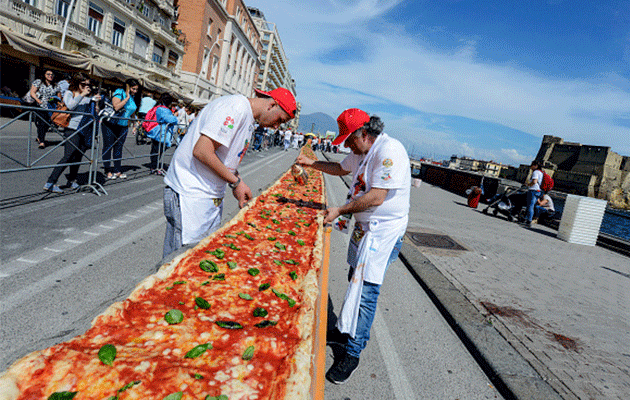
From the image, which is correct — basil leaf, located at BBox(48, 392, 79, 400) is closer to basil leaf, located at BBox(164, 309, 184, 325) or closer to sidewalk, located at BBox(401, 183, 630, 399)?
basil leaf, located at BBox(164, 309, 184, 325)

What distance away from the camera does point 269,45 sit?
105 meters

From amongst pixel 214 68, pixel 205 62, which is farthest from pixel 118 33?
pixel 214 68

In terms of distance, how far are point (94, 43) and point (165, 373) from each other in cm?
3813

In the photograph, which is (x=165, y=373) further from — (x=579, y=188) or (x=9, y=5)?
(x=579, y=188)

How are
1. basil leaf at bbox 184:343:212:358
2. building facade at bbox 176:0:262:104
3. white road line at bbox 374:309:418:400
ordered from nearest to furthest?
1. basil leaf at bbox 184:343:212:358
2. white road line at bbox 374:309:418:400
3. building facade at bbox 176:0:262:104

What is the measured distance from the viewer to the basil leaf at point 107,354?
75.0 inches

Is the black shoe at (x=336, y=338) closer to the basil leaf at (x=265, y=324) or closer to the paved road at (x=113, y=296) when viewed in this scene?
the paved road at (x=113, y=296)

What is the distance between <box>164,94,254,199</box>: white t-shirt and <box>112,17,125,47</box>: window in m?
40.0

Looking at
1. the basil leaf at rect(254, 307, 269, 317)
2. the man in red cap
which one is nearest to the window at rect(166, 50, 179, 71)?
the man in red cap

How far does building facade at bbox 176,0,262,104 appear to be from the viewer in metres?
48.8

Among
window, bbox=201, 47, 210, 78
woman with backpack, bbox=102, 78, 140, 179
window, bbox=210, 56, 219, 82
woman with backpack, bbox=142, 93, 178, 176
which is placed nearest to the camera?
woman with backpack, bbox=102, 78, 140, 179

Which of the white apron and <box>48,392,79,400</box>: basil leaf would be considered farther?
the white apron

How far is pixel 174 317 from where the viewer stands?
2404mm

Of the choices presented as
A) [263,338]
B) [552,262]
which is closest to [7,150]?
[263,338]
